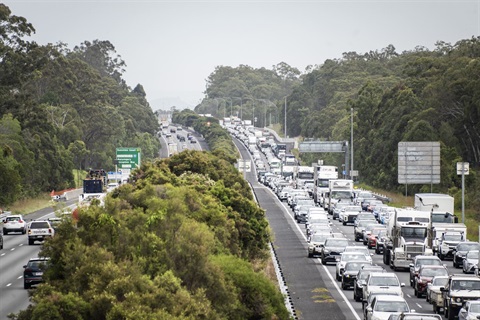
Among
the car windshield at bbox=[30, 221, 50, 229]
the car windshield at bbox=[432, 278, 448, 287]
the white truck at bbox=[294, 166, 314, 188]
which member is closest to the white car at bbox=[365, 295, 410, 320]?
the car windshield at bbox=[432, 278, 448, 287]

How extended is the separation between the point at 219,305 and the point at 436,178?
2251 inches

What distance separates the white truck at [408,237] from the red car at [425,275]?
8.40 meters

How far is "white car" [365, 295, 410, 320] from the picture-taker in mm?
33938

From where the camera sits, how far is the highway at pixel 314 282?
3956 centimetres

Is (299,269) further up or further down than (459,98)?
further down

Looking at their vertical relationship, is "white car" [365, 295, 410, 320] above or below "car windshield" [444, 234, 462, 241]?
below

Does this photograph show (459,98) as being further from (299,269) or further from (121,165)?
(299,269)

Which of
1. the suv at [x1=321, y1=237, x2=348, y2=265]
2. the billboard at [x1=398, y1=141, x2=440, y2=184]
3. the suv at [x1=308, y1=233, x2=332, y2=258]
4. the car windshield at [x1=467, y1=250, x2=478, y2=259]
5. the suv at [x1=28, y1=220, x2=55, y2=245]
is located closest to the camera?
the car windshield at [x1=467, y1=250, x2=478, y2=259]

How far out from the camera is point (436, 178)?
8500 cm

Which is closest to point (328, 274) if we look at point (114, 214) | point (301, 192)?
point (114, 214)

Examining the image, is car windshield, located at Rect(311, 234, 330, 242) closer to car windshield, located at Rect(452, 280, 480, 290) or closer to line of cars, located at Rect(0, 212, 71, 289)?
line of cars, located at Rect(0, 212, 71, 289)

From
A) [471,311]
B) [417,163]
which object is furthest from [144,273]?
[417,163]

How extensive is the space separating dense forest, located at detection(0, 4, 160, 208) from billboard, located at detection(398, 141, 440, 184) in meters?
29.7

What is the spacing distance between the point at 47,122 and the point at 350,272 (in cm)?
7501
